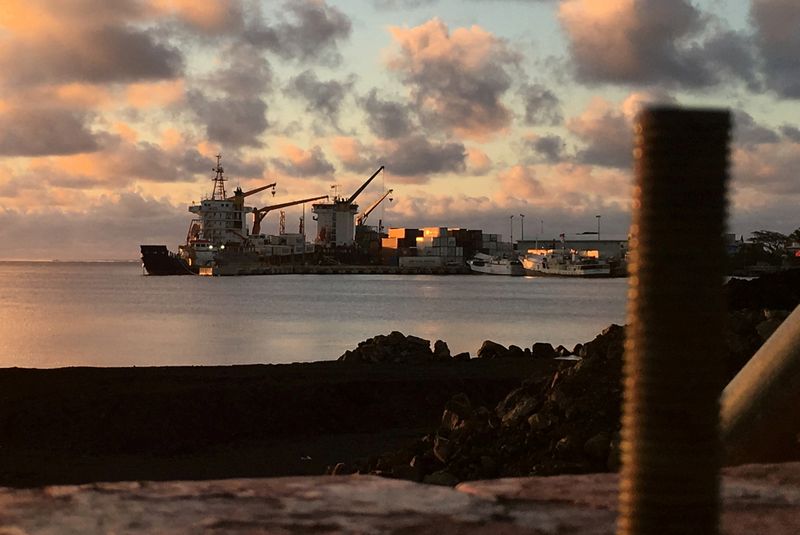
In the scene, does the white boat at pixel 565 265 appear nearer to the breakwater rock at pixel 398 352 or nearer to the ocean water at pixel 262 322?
the ocean water at pixel 262 322

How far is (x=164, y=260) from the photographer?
110625 mm

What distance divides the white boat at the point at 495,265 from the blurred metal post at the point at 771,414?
114386 millimetres

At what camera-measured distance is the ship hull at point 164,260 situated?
11019 cm

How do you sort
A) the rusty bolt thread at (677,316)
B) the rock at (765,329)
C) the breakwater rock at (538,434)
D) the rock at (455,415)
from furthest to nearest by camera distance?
1. the rock at (455,415)
2. the rock at (765,329)
3. the breakwater rock at (538,434)
4. the rusty bolt thread at (677,316)

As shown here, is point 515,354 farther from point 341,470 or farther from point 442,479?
Result: point 442,479

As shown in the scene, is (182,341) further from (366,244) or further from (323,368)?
(366,244)

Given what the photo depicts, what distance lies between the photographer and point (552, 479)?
2.38 m

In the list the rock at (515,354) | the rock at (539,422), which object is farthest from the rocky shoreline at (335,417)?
the rock at (515,354)

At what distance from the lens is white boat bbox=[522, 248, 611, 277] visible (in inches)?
4356

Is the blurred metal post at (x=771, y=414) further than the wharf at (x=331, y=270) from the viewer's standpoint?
No

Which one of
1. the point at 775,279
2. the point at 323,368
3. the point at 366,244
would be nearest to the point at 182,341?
the point at 323,368

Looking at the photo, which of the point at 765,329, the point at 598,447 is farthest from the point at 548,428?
the point at 765,329

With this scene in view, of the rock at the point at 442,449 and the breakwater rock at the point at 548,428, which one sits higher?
the breakwater rock at the point at 548,428

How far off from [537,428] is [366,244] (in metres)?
121
